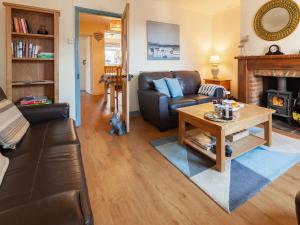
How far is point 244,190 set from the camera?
5.24 ft

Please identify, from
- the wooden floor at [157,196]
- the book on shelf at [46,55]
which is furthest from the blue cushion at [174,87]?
the book on shelf at [46,55]

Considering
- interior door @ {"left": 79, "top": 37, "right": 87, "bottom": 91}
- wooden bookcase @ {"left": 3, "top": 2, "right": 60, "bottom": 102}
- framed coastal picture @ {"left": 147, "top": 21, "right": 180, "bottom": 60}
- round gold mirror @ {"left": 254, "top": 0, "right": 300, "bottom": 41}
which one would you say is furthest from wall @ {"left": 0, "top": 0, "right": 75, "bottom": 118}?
interior door @ {"left": 79, "top": 37, "right": 87, "bottom": 91}

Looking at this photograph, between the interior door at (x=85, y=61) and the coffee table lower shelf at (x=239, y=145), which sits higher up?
the interior door at (x=85, y=61)

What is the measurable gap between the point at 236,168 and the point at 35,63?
120 inches

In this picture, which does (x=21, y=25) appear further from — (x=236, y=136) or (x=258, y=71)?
(x=258, y=71)

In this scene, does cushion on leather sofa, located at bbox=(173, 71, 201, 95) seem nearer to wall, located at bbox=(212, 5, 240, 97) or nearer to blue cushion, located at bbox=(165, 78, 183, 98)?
blue cushion, located at bbox=(165, 78, 183, 98)

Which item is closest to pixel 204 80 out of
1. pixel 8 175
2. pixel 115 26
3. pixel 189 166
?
pixel 115 26

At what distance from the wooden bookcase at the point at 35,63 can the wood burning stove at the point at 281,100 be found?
11.7 ft

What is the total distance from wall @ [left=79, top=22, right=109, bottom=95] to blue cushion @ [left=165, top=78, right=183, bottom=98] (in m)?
4.16

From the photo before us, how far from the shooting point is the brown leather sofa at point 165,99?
2936mm

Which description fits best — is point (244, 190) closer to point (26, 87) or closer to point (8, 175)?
point (8, 175)

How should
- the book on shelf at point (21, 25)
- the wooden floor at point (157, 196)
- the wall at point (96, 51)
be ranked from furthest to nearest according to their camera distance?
the wall at point (96, 51) < the book on shelf at point (21, 25) < the wooden floor at point (157, 196)

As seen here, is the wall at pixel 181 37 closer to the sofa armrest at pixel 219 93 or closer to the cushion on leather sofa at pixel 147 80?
the cushion on leather sofa at pixel 147 80

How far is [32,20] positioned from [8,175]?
8.53 ft
